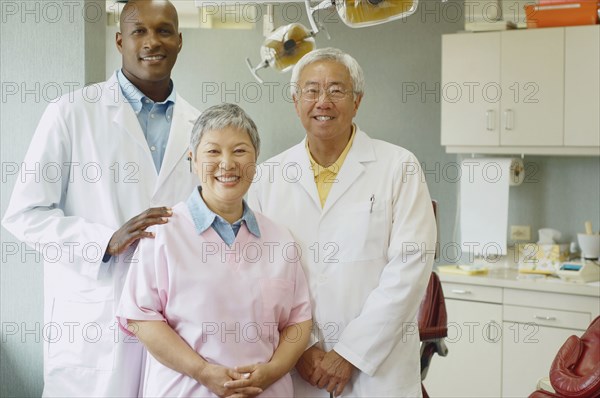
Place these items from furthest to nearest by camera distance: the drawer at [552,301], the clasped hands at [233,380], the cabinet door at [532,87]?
the cabinet door at [532,87], the drawer at [552,301], the clasped hands at [233,380]

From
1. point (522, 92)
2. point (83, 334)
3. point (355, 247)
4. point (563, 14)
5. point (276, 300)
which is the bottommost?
point (83, 334)

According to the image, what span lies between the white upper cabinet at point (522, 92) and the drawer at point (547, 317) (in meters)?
0.86

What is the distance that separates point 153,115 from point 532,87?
101 inches

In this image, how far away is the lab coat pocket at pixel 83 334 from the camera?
2209mm

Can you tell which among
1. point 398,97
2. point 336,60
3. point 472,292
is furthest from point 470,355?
point 336,60

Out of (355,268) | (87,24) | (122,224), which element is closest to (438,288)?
(355,268)

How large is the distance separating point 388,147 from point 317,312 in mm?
540

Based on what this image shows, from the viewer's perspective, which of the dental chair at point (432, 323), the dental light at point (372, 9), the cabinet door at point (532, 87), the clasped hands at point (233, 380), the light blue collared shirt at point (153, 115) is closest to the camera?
the clasped hands at point (233, 380)

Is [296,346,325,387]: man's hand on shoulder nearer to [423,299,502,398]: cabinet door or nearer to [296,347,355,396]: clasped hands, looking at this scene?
[296,347,355,396]: clasped hands

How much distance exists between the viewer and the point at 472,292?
429 centimetres

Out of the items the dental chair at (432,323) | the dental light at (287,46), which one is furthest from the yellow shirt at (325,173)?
the dental light at (287,46)

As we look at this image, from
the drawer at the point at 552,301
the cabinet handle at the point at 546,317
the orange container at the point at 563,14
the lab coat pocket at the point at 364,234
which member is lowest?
the cabinet handle at the point at 546,317

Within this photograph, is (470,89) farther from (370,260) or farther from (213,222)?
(213,222)

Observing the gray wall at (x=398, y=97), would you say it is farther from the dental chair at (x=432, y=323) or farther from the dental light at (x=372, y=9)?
the dental light at (x=372, y=9)
